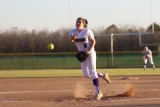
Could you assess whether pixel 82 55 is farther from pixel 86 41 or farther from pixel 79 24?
pixel 79 24

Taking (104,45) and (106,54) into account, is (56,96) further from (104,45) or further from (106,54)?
(104,45)

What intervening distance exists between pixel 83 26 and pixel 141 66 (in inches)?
1048

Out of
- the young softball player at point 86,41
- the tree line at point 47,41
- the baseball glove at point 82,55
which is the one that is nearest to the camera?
the baseball glove at point 82,55

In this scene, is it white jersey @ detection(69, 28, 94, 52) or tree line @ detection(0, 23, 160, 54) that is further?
tree line @ detection(0, 23, 160, 54)

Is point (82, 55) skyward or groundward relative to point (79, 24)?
groundward

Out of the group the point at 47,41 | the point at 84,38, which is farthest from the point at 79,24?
the point at 47,41

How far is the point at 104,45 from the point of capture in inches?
2114

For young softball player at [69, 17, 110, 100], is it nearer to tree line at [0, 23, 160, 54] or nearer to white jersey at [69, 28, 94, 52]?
white jersey at [69, 28, 94, 52]

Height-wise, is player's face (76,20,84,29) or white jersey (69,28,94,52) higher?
player's face (76,20,84,29)

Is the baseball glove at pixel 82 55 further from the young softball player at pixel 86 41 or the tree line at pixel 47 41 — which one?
the tree line at pixel 47 41

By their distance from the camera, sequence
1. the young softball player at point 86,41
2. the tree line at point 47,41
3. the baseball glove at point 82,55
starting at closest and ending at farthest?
the baseball glove at point 82,55 < the young softball player at point 86,41 < the tree line at point 47,41

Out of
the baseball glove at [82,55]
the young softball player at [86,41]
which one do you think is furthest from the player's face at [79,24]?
the baseball glove at [82,55]

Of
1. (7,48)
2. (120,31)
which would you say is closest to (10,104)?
(7,48)

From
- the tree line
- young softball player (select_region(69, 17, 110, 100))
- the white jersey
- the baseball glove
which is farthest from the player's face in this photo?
the tree line
